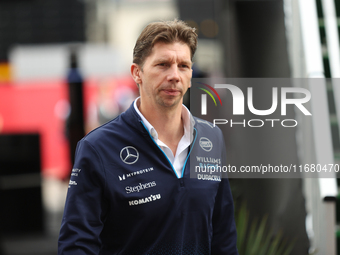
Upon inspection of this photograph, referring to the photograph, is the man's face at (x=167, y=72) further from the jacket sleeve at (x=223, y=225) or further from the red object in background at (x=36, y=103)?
the red object in background at (x=36, y=103)

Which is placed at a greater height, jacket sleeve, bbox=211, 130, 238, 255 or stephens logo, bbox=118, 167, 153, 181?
stephens logo, bbox=118, 167, 153, 181

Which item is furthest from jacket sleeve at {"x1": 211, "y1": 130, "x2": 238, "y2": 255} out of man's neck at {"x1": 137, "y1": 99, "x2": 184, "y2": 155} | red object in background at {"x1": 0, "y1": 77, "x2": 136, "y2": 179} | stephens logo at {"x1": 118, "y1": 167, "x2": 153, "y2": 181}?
red object in background at {"x1": 0, "y1": 77, "x2": 136, "y2": 179}

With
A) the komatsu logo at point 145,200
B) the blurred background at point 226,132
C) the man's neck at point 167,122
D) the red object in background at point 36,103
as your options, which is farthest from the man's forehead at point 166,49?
the red object in background at point 36,103

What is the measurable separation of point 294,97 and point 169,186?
4.17ft

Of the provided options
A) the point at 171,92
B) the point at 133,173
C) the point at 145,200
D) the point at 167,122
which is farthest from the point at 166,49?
the point at 145,200

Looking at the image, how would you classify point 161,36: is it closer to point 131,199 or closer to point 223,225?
point 131,199

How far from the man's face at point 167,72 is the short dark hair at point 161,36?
0.8 inches

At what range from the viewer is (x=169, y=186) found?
2283 millimetres

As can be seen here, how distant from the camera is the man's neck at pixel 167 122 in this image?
93.4 inches

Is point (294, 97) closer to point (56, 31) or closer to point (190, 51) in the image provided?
point (190, 51)

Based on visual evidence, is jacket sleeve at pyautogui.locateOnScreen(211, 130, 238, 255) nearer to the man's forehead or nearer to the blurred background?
the blurred background

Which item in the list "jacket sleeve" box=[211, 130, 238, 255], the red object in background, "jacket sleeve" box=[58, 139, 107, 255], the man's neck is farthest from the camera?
the red object in background

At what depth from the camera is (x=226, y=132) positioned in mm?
3256

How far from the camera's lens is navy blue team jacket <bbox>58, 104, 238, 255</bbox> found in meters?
2.19
